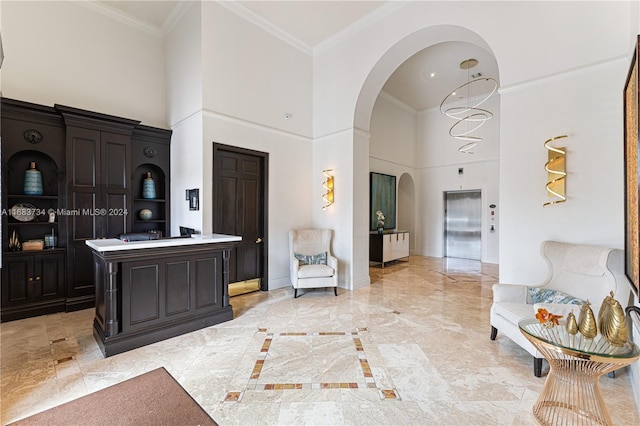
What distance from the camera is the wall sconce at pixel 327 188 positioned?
5568 millimetres

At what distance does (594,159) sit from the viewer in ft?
9.77

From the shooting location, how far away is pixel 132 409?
206 centimetres

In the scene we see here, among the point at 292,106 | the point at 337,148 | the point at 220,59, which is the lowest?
the point at 337,148

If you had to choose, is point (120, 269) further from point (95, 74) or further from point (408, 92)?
point (408, 92)

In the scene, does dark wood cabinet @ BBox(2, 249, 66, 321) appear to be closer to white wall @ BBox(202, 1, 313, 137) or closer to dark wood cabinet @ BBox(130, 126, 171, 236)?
dark wood cabinet @ BBox(130, 126, 171, 236)

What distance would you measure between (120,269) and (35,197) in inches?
93.8

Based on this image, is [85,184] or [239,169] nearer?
[85,184]

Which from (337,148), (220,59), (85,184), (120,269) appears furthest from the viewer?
(337,148)

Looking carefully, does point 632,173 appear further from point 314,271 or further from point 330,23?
point 330,23

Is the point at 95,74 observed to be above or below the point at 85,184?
above

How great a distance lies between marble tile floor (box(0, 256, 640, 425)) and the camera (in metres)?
2.07

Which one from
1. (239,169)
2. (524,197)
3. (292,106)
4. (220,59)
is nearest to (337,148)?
(292,106)

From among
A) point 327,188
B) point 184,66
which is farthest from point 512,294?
point 184,66

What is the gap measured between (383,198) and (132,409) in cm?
708
